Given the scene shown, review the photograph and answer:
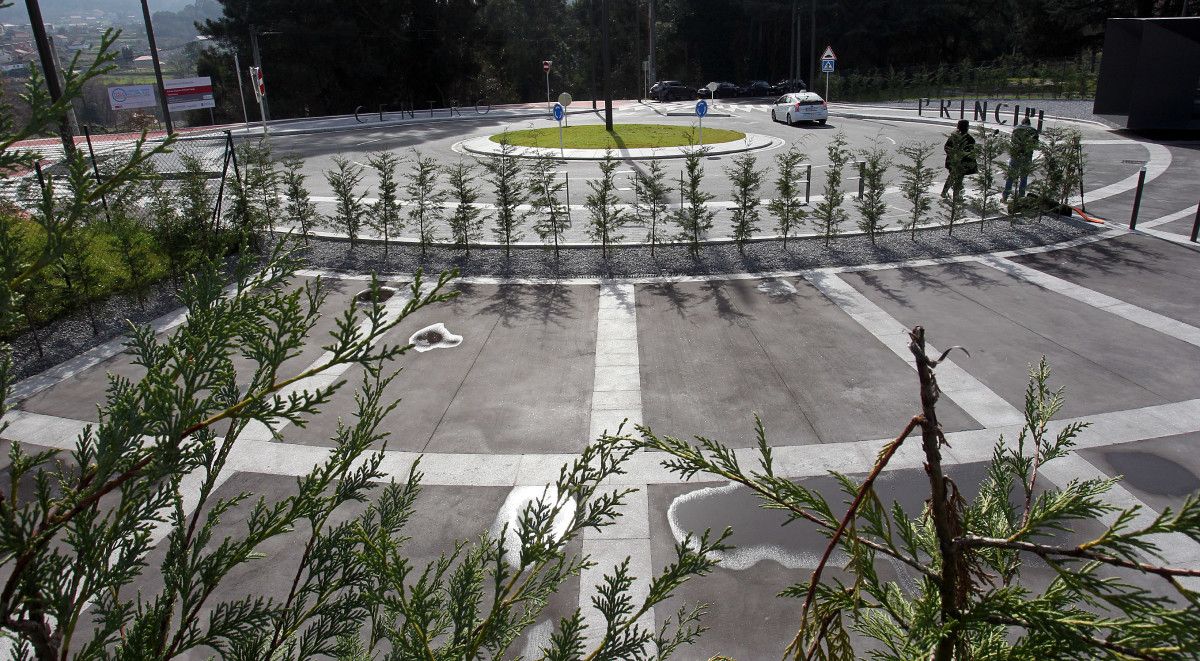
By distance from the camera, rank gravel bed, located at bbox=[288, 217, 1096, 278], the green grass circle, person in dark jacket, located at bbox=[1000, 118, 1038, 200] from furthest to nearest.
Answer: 1. the green grass circle
2. person in dark jacket, located at bbox=[1000, 118, 1038, 200]
3. gravel bed, located at bbox=[288, 217, 1096, 278]

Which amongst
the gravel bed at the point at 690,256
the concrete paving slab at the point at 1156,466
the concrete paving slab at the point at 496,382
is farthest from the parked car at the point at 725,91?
the concrete paving slab at the point at 1156,466

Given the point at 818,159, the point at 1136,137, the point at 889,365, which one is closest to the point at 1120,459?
the point at 889,365

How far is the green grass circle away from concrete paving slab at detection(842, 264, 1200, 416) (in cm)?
1555

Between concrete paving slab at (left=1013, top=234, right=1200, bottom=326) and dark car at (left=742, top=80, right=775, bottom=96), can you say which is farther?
dark car at (left=742, top=80, right=775, bottom=96)

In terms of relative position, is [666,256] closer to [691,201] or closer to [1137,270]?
[691,201]

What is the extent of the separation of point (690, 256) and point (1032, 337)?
19.1ft

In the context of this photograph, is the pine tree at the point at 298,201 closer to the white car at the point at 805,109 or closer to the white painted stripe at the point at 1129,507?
the white painted stripe at the point at 1129,507

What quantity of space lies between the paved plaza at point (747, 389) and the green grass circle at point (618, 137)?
1566 centimetres

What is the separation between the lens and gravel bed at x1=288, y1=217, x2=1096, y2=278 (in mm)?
13695

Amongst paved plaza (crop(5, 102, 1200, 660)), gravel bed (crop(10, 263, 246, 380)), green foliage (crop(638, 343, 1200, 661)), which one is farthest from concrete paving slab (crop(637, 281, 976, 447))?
gravel bed (crop(10, 263, 246, 380))

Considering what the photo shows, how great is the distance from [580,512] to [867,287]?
35.2 feet

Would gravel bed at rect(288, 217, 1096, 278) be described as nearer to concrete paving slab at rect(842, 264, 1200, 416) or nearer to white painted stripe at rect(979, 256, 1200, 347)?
white painted stripe at rect(979, 256, 1200, 347)

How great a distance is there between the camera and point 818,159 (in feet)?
82.5

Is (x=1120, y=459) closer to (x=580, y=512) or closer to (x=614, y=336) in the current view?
(x=614, y=336)
